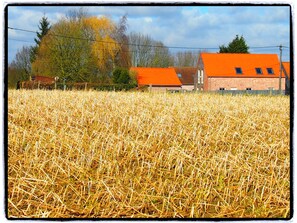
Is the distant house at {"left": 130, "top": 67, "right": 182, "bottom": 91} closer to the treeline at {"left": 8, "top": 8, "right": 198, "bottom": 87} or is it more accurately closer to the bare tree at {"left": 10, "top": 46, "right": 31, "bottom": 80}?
the treeline at {"left": 8, "top": 8, "right": 198, "bottom": 87}

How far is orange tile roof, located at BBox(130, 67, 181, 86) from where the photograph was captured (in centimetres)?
2324

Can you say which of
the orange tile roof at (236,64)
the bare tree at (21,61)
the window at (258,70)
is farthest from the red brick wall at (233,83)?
the bare tree at (21,61)

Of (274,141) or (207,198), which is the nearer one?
(207,198)

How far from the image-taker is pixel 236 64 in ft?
66.9

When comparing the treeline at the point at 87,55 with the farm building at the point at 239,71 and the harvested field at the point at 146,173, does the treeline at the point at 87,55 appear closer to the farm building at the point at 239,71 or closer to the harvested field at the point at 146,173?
the farm building at the point at 239,71

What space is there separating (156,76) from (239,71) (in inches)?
276

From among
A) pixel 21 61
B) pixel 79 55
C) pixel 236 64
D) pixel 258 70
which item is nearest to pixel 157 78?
pixel 236 64

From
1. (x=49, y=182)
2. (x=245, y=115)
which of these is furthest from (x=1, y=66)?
(x=245, y=115)

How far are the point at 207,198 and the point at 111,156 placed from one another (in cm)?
108

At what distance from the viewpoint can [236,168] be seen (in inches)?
111

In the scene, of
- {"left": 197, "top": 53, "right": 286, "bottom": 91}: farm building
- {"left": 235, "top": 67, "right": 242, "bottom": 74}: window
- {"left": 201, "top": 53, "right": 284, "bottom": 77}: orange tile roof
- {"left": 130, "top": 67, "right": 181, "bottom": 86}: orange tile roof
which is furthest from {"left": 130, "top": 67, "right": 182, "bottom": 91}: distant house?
{"left": 235, "top": 67, "right": 242, "bottom": 74}: window

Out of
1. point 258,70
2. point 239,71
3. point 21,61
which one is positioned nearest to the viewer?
point 21,61

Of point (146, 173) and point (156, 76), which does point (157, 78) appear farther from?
point (146, 173)

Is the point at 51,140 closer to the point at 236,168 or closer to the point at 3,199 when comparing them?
the point at 236,168
